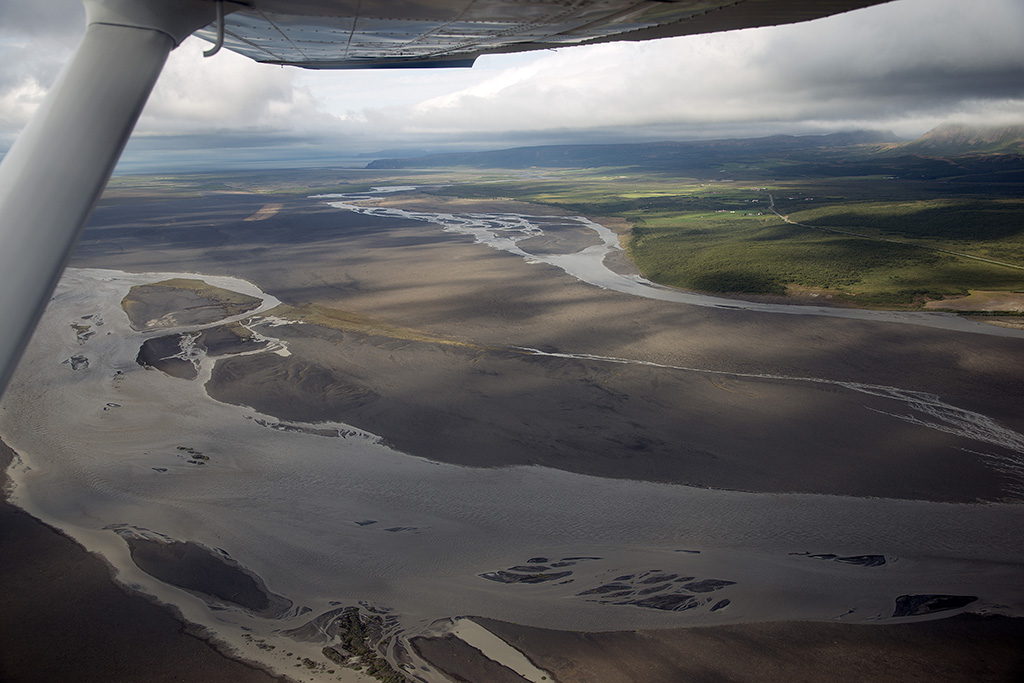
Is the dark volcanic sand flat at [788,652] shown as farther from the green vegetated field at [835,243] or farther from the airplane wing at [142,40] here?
the green vegetated field at [835,243]

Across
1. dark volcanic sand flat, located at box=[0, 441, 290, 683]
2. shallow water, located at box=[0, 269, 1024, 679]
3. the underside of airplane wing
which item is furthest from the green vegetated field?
the underside of airplane wing

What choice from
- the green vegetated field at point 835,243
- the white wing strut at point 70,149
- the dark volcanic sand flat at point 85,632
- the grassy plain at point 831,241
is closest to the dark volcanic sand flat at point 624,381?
the green vegetated field at point 835,243

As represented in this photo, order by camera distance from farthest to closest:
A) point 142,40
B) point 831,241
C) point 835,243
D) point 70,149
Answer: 1. point 831,241
2. point 835,243
3. point 142,40
4. point 70,149

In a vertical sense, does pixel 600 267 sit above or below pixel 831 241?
below

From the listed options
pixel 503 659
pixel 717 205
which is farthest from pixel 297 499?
pixel 717 205

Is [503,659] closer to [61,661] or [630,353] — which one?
[61,661]

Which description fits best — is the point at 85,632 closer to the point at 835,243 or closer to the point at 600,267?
the point at 600,267

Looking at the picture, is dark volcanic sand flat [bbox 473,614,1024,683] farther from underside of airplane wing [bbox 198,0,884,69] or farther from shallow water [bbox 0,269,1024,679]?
underside of airplane wing [bbox 198,0,884,69]

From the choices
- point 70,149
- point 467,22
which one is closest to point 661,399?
point 467,22
